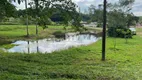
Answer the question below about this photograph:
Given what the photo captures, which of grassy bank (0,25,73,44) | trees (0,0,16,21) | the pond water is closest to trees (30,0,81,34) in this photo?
trees (0,0,16,21)

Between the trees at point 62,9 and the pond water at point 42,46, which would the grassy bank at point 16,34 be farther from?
the trees at point 62,9

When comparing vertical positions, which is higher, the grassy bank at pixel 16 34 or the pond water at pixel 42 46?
the grassy bank at pixel 16 34

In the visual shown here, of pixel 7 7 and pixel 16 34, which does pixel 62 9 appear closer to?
pixel 7 7

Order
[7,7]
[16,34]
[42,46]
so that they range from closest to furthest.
→ [7,7]
[42,46]
[16,34]

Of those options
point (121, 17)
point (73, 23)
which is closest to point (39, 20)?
point (73, 23)

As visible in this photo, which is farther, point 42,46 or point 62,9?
point 42,46

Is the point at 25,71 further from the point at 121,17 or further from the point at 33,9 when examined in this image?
the point at 121,17

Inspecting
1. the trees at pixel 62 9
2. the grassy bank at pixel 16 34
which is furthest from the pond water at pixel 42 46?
the trees at pixel 62 9

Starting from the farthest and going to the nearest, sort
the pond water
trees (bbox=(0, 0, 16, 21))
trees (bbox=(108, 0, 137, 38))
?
trees (bbox=(108, 0, 137, 38)), the pond water, trees (bbox=(0, 0, 16, 21))

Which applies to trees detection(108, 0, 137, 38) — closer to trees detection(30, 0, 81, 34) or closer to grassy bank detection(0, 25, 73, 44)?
grassy bank detection(0, 25, 73, 44)

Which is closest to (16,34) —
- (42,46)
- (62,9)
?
(42,46)

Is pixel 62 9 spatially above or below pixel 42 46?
above

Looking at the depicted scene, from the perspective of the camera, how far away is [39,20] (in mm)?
13852

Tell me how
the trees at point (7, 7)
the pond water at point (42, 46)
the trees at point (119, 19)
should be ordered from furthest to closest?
the trees at point (119, 19) → the pond water at point (42, 46) → the trees at point (7, 7)
